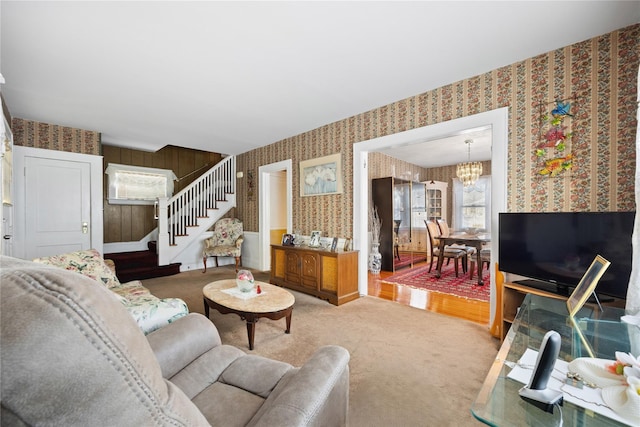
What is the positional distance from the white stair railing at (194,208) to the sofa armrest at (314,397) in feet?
16.3

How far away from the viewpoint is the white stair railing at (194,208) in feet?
17.3

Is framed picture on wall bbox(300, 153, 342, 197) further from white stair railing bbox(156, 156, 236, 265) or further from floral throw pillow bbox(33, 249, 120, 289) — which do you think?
floral throw pillow bbox(33, 249, 120, 289)

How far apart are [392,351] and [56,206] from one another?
16.8 feet

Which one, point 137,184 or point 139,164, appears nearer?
point 137,184

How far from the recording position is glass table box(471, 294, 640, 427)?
2.68 ft

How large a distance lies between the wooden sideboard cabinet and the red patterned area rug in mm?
1253

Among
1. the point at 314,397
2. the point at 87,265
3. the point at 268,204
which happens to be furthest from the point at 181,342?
the point at 268,204

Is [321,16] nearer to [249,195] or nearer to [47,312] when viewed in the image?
[47,312]

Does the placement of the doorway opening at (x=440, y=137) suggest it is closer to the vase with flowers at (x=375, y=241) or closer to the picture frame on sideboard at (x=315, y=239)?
the picture frame on sideboard at (x=315, y=239)

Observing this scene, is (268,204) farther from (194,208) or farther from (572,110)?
(572,110)

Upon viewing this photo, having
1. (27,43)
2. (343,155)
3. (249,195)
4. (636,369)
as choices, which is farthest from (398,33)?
(249,195)

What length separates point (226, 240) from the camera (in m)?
5.87

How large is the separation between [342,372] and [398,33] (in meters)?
2.36

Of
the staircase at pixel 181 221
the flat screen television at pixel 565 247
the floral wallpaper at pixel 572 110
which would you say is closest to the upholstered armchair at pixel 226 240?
the staircase at pixel 181 221
